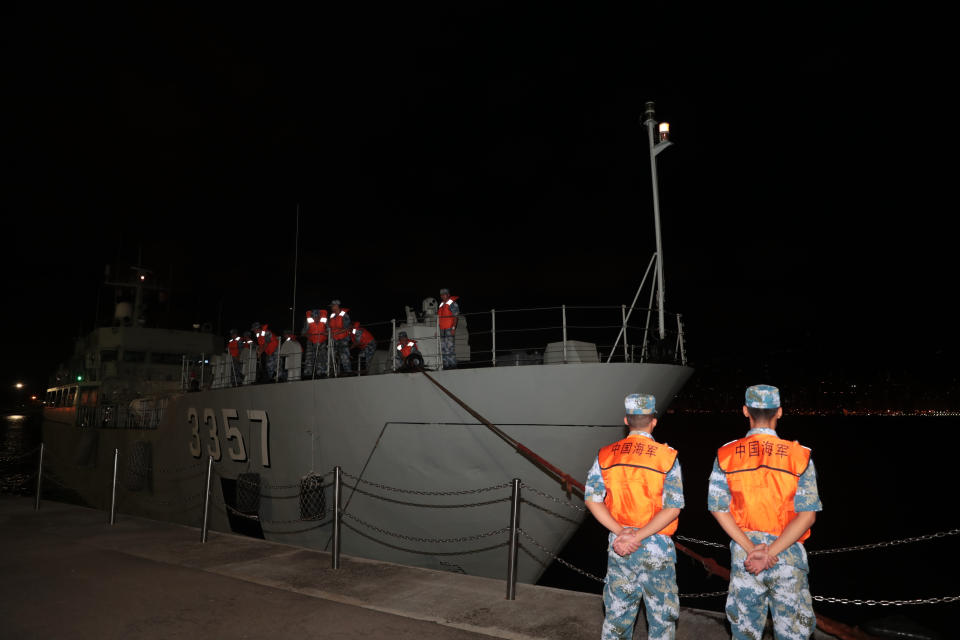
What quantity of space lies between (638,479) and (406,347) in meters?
5.83

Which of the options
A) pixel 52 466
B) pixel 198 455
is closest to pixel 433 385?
pixel 198 455

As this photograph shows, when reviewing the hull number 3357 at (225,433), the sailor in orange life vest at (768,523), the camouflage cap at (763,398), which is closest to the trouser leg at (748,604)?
the sailor in orange life vest at (768,523)

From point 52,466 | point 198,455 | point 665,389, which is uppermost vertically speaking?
point 665,389

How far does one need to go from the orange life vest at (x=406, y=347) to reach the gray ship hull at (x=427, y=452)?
567 mm

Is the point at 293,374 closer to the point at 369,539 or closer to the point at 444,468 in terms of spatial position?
the point at 369,539

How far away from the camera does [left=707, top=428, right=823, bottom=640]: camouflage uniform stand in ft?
9.14

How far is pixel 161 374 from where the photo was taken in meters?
18.5

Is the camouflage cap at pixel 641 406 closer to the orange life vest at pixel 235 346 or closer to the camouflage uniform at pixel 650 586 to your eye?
the camouflage uniform at pixel 650 586

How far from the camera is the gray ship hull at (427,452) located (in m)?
7.21

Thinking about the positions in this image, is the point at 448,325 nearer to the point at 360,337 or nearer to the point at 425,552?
the point at 360,337

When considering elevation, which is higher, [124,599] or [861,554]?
[124,599]

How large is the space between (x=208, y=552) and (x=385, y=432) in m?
2.62

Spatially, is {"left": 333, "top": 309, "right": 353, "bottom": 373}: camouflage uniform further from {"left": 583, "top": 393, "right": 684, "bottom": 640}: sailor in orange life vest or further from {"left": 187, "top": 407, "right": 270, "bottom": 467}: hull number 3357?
{"left": 583, "top": 393, "right": 684, "bottom": 640}: sailor in orange life vest

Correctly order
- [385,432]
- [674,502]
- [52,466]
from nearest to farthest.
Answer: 1. [674,502]
2. [385,432]
3. [52,466]
